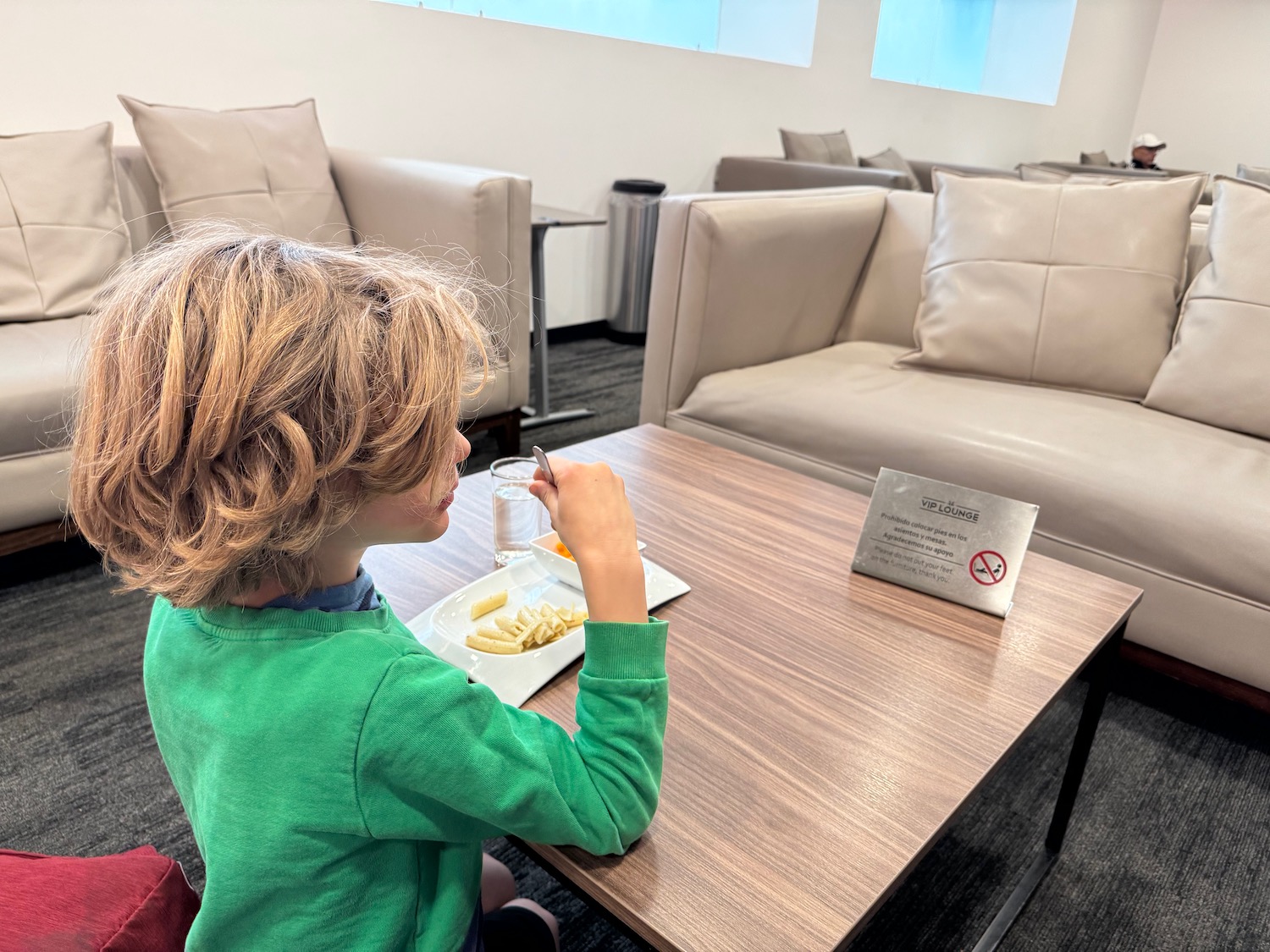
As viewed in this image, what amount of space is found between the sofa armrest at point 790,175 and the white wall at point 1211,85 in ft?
17.4

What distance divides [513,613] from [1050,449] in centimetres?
106

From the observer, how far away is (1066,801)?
1.15 meters

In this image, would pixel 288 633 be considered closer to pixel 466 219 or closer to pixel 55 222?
pixel 466 219

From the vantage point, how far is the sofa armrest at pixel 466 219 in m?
2.04

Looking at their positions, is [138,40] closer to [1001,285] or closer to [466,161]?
[466,161]

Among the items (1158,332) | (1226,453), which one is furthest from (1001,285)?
(1226,453)

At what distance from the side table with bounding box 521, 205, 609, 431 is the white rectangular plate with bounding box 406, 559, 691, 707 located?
5.03ft

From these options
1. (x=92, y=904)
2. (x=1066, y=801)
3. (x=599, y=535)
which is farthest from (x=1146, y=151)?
(x=92, y=904)

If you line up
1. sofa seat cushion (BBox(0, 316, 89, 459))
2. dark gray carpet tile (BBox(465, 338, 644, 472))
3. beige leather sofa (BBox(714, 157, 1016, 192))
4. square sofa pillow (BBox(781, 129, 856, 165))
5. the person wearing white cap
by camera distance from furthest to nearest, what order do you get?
1. the person wearing white cap
2. square sofa pillow (BBox(781, 129, 856, 165))
3. beige leather sofa (BBox(714, 157, 1016, 192))
4. dark gray carpet tile (BBox(465, 338, 644, 472))
5. sofa seat cushion (BBox(0, 316, 89, 459))

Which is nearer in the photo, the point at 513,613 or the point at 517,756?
the point at 517,756

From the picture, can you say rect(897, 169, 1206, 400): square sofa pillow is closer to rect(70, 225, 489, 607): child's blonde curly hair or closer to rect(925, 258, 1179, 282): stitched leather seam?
rect(925, 258, 1179, 282): stitched leather seam

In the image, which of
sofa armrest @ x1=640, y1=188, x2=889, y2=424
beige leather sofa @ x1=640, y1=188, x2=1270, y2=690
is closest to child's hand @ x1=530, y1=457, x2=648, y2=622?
beige leather sofa @ x1=640, y1=188, x2=1270, y2=690

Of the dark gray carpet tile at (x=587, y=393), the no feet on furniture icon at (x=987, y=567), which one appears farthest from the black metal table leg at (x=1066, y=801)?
the dark gray carpet tile at (x=587, y=393)

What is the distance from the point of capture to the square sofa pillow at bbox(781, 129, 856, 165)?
3.89m
